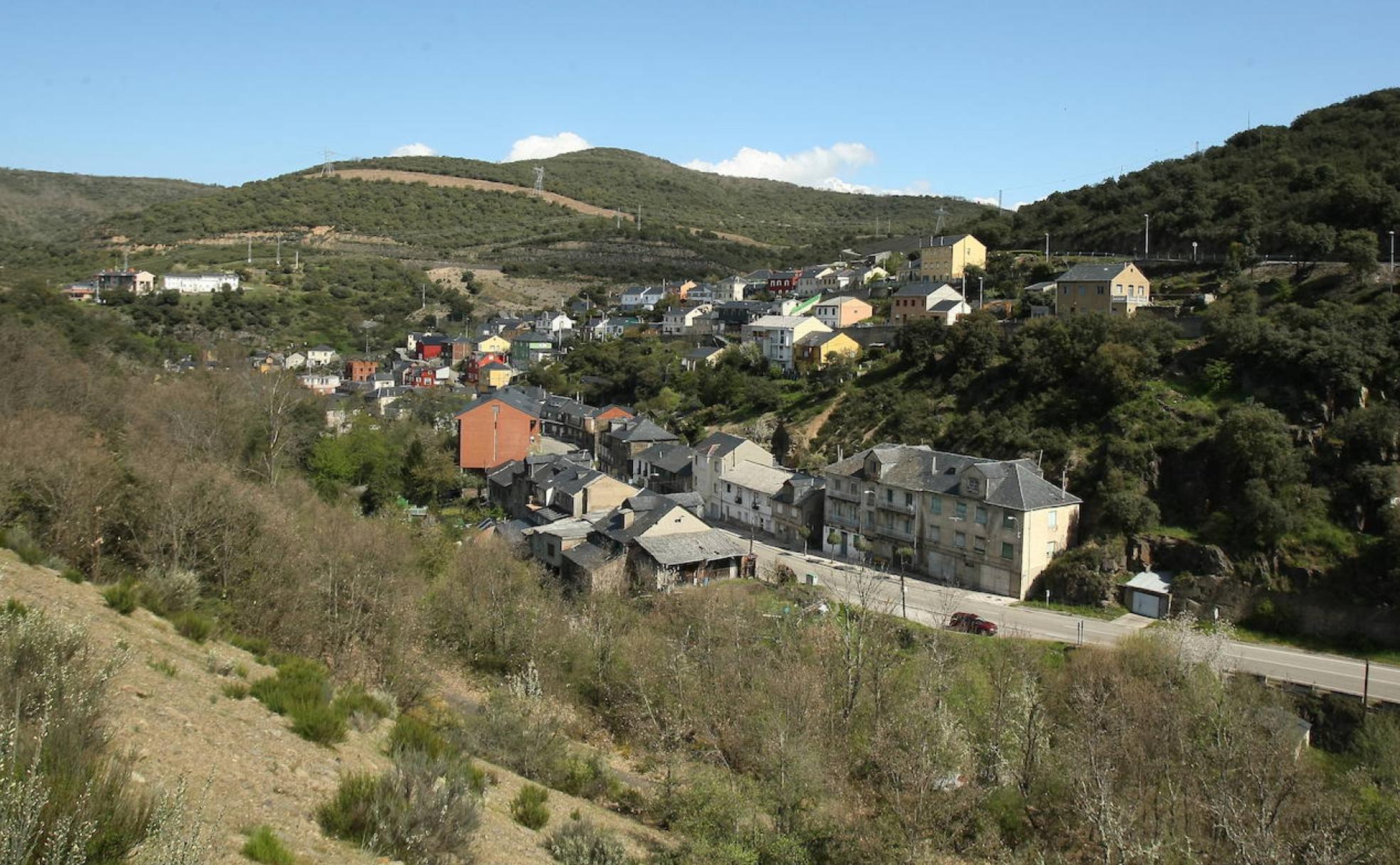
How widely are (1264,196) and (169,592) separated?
48.3 meters

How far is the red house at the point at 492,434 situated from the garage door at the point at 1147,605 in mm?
25020

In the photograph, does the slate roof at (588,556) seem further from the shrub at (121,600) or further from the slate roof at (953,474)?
the shrub at (121,600)

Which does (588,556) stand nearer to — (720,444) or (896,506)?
(896,506)

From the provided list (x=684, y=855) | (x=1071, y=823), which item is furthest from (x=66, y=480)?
(x=1071, y=823)

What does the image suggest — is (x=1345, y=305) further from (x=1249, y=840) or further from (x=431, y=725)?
(x=431, y=725)

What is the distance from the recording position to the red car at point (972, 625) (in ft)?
71.3

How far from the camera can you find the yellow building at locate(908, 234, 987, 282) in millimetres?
50750

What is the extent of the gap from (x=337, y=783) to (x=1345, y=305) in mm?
34573

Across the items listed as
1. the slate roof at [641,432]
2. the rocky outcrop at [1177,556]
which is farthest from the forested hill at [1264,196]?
the slate roof at [641,432]

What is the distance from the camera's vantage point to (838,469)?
1188 inches

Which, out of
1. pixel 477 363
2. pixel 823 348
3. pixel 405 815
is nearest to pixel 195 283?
pixel 477 363

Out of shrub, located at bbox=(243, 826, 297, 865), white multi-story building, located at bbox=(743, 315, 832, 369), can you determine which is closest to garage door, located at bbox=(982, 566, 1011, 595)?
white multi-story building, located at bbox=(743, 315, 832, 369)

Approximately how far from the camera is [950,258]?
50.9 meters

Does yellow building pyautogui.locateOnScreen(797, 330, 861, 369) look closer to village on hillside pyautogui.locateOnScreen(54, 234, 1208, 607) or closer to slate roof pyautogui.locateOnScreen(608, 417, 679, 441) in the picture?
village on hillside pyautogui.locateOnScreen(54, 234, 1208, 607)
